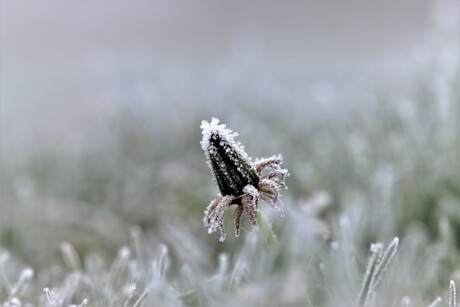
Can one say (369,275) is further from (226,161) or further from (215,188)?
(215,188)

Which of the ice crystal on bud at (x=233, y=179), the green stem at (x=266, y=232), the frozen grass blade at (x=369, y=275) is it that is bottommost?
the frozen grass blade at (x=369, y=275)

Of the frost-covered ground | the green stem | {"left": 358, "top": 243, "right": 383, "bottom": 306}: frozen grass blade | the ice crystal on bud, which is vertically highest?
the frost-covered ground

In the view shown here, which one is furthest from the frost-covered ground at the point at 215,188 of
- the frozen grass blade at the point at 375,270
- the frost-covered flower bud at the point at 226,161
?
the frost-covered flower bud at the point at 226,161

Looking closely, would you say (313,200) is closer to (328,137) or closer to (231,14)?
(328,137)

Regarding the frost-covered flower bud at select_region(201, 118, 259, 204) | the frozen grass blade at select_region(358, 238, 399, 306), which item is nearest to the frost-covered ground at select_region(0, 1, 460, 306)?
the frozen grass blade at select_region(358, 238, 399, 306)

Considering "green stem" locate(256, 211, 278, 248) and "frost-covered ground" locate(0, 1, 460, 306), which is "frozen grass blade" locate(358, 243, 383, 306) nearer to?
"frost-covered ground" locate(0, 1, 460, 306)

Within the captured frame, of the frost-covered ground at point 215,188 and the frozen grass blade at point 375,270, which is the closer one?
the frozen grass blade at point 375,270

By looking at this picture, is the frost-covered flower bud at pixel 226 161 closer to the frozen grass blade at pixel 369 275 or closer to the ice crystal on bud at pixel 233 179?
the ice crystal on bud at pixel 233 179
